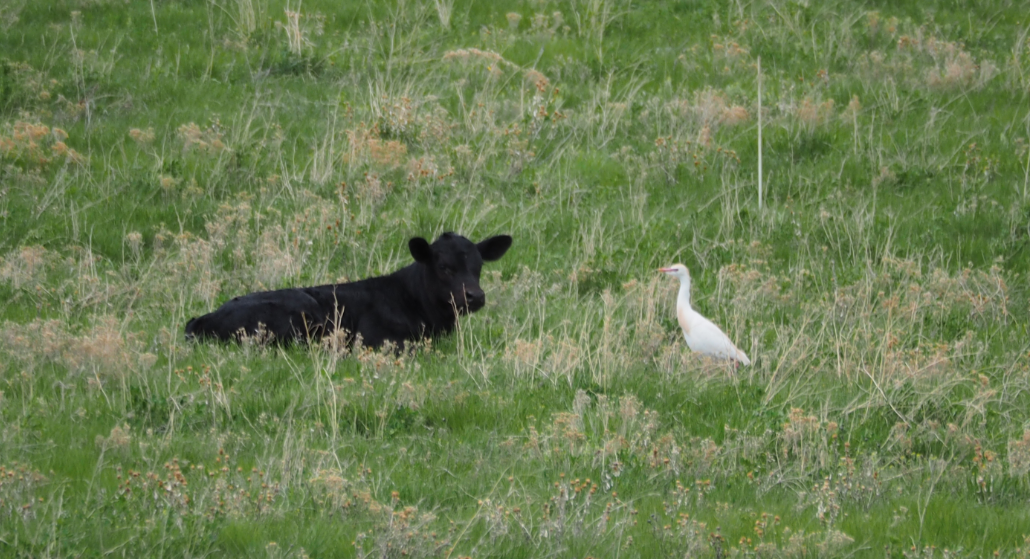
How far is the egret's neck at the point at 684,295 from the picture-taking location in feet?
29.2

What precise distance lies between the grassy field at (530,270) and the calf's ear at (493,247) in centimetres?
47

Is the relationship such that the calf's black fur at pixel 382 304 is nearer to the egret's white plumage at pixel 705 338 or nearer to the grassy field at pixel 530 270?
the grassy field at pixel 530 270

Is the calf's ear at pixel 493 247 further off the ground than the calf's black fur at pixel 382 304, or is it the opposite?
the calf's ear at pixel 493 247

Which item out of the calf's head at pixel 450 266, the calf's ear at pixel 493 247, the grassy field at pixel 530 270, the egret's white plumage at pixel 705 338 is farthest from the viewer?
the calf's ear at pixel 493 247

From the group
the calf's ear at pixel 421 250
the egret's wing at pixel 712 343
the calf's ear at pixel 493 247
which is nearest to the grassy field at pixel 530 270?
the egret's wing at pixel 712 343

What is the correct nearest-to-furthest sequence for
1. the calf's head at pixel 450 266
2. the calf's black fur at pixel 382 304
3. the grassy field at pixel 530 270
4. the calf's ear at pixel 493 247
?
the grassy field at pixel 530 270 → the calf's black fur at pixel 382 304 → the calf's head at pixel 450 266 → the calf's ear at pixel 493 247

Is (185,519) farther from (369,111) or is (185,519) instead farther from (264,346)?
(369,111)

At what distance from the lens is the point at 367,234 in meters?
10.8

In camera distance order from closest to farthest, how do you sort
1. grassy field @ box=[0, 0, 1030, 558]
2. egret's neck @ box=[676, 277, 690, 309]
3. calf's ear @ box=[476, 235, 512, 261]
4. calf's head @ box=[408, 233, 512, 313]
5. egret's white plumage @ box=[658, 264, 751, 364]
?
Result: grassy field @ box=[0, 0, 1030, 558]
egret's white plumage @ box=[658, 264, 751, 364]
calf's head @ box=[408, 233, 512, 313]
egret's neck @ box=[676, 277, 690, 309]
calf's ear @ box=[476, 235, 512, 261]

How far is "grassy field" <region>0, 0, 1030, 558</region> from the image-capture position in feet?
18.3

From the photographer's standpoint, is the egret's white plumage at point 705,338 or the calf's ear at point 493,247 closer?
the egret's white plumage at point 705,338

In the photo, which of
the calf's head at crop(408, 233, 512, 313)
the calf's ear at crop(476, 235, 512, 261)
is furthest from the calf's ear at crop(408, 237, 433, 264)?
the calf's ear at crop(476, 235, 512, 261)

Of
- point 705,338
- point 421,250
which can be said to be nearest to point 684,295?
point 705,338

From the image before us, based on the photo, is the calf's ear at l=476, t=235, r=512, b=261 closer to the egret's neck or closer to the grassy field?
the grassy field
